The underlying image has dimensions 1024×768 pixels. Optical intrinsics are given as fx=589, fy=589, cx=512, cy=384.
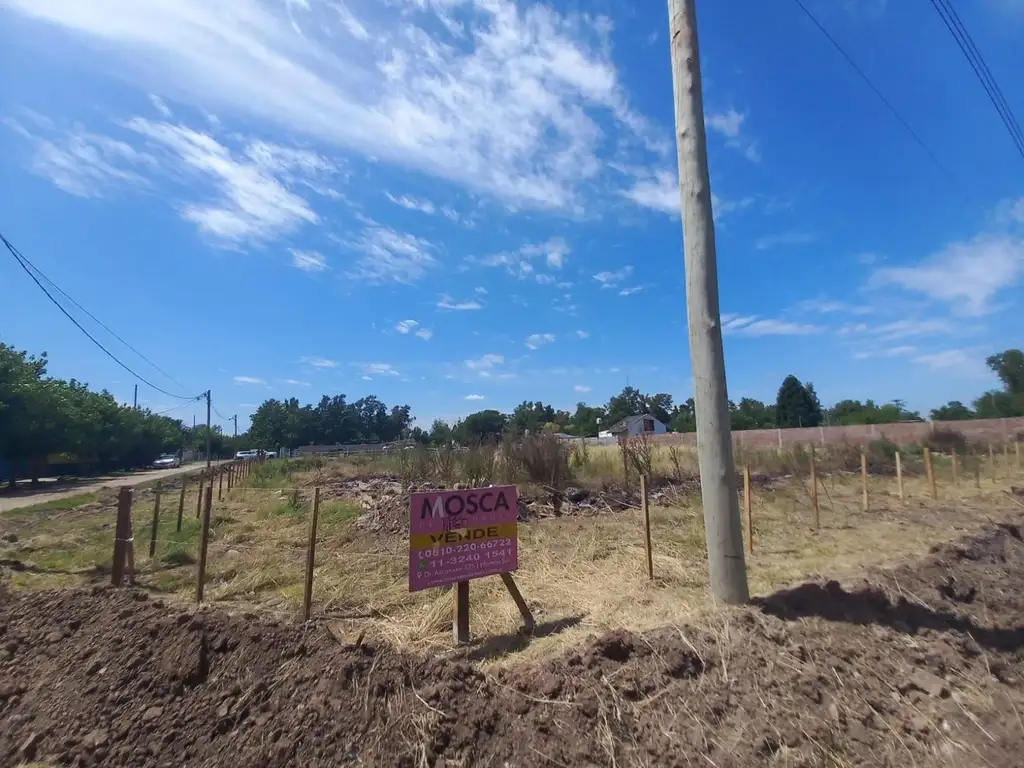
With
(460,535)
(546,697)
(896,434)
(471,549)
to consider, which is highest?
(896,434)

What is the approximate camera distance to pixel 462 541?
5.66m

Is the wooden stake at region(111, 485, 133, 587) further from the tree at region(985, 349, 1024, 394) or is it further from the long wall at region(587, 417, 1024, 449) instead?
the tree at region(985, 349, 1024, 394)

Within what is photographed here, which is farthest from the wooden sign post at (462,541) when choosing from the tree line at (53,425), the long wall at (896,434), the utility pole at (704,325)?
the tree line at (53,425)

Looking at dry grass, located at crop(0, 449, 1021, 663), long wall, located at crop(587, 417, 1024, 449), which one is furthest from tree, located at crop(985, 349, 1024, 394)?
dry grass, located at crop(0, 449, 1021, 663)

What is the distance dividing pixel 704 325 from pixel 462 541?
3119mm

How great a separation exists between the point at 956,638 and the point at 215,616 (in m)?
6.43

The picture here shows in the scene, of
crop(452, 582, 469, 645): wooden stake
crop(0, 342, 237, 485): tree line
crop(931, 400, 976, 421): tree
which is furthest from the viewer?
crop(931, 400, 976, 421): tree

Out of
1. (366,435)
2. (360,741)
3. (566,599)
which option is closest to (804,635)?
(566,599)

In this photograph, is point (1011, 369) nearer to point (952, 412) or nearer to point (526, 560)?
point (952, 412)

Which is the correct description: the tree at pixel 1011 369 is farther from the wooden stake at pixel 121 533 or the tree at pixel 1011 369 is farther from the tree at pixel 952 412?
the wooden stake at pixel 121 533

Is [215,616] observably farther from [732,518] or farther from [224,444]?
[224,444]

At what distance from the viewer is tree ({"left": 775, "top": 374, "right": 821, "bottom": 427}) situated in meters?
73.6

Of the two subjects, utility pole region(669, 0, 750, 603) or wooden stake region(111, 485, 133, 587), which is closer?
utility pole region(669, 0, 750, 603)

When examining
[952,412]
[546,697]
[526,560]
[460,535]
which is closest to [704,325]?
[460,535]
